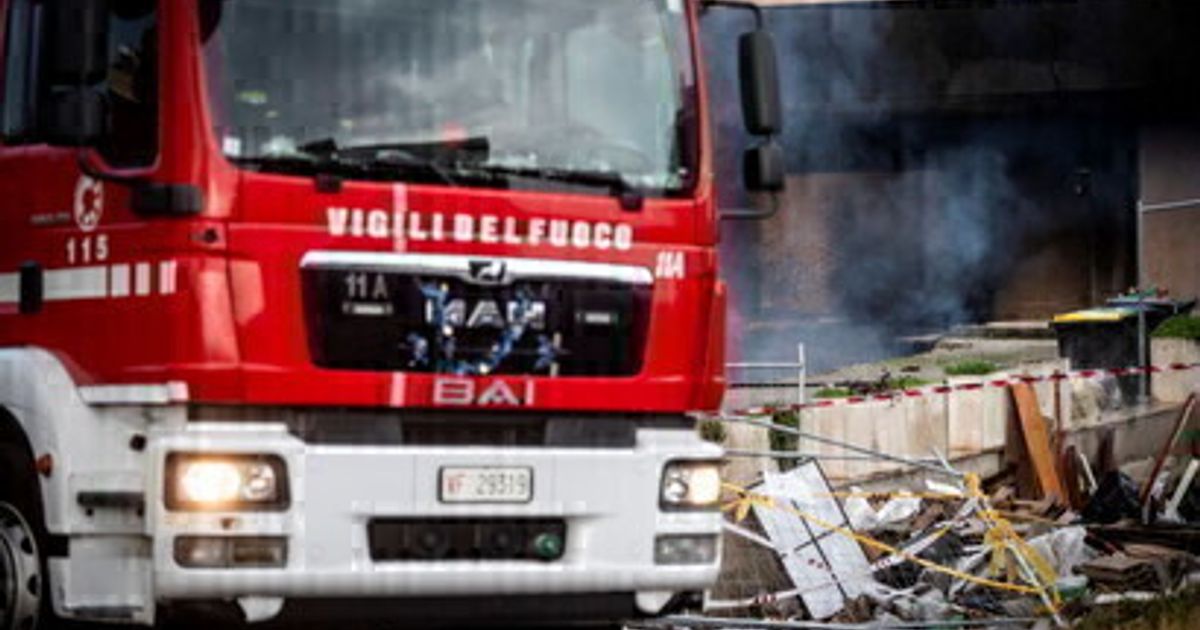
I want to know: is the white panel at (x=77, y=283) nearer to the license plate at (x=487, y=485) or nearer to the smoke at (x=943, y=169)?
the license plate at (x=487, y=485)

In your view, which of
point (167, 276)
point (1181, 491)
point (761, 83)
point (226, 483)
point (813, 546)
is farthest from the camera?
point (1181, 491)

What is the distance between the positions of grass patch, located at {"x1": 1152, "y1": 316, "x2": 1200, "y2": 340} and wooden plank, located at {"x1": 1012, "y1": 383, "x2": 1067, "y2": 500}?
826cm

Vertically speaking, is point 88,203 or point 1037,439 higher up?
point 88,203

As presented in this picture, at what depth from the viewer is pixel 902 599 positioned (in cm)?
1342

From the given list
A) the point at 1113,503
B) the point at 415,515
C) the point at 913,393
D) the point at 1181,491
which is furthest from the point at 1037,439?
the point at 415,515

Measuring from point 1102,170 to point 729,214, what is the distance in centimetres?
3084

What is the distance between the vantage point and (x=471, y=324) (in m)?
8.69

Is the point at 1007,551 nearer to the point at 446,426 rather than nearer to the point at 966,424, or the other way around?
the point at 446,426

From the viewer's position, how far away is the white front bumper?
8.18 metres

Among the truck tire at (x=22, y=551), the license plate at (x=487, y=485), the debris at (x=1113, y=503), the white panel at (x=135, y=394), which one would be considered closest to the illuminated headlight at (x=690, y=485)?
the license plate at (x=487, y=485)

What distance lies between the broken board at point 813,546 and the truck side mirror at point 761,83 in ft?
14.4

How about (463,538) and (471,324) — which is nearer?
(463,538)

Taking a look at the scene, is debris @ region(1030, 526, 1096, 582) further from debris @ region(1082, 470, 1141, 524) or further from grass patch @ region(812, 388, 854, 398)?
grass patch @ region(812, 388, 854, 398)

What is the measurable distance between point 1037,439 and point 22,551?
540 inches
